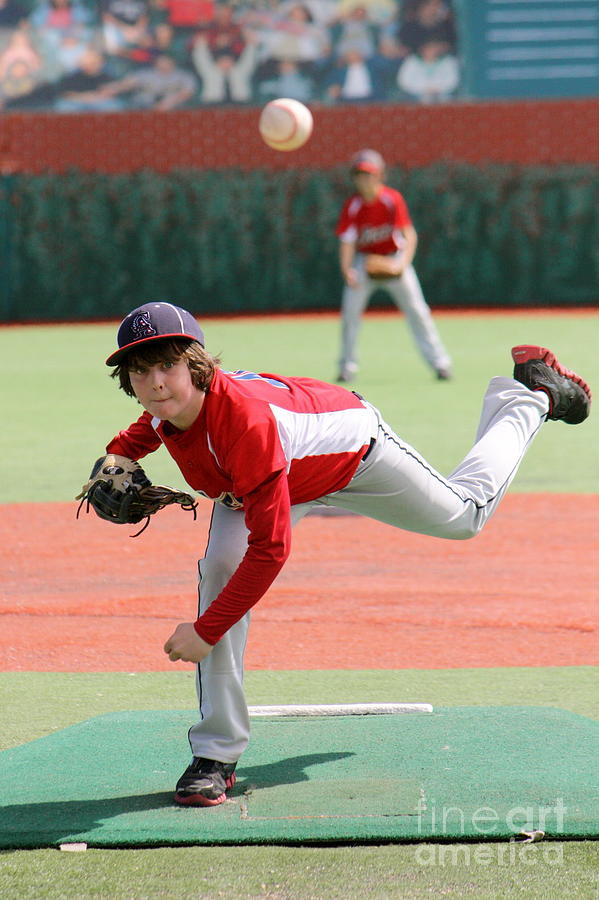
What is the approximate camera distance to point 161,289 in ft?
84.4

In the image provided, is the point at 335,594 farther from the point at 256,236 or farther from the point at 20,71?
the point at 20,71

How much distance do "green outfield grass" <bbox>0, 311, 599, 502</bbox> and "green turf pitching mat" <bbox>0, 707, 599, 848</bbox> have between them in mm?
4662

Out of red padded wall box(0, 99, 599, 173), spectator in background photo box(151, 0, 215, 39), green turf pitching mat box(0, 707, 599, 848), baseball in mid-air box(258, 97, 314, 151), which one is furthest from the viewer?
spectator in background photo box(151, 0, 215, 39)

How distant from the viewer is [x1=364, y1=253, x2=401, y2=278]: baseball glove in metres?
14.3

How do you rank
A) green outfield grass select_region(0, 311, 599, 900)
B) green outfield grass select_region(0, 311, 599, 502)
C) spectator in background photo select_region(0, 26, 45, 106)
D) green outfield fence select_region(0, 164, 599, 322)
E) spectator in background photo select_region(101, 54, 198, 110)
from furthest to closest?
spectator in background photo select_region(0, 26, 45, 106)
spectator in background photo select_region(101, 54, 198, 110)
green outfield fence select_region(0, 164, 599, 322)
green outfield grass select_region(0, 311, 599, 502)
green outfield grass select_region(0, 311, 599, 900)

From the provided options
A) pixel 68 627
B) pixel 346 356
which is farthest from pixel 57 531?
pixel 346 356

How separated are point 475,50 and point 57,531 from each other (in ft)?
77.0

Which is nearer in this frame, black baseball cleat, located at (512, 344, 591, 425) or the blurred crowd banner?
black baseball cleat, located at (512, 344, 591, 425)

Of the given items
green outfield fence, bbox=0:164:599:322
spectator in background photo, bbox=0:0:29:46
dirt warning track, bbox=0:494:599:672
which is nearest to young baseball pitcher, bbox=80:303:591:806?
dirt warning track, bbox=0:494:599:672

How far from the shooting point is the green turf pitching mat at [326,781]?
12.6 ft

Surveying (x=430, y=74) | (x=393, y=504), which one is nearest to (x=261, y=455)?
(x=393, y=504)

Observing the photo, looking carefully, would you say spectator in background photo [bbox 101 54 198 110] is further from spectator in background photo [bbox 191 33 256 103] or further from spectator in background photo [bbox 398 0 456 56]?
spectator in background photo [bbox 398 0 456 56]

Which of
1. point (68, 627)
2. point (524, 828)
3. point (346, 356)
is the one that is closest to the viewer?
point (524, 828)

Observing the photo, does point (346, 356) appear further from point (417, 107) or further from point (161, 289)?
point (417, 107)
